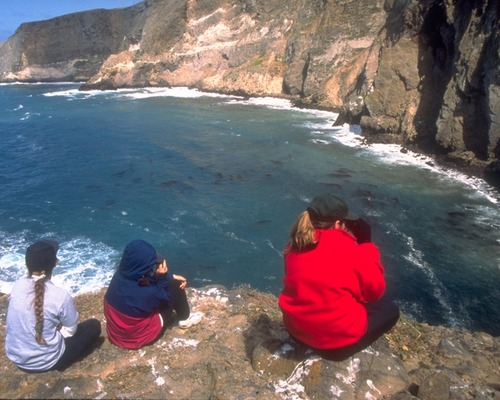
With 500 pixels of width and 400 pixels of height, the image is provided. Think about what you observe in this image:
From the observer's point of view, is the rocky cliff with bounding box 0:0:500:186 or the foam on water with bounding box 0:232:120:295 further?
the rocky cliff with bounding box 0:0:500:186

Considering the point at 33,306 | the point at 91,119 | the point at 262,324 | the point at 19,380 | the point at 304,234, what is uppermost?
the point at 304,234

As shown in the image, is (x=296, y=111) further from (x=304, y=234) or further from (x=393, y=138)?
(x=304, y=234)

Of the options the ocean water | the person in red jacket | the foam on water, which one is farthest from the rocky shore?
the foam on water

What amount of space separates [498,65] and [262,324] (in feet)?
75.9

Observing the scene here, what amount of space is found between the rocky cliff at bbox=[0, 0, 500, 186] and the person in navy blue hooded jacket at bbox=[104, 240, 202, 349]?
2357 cm

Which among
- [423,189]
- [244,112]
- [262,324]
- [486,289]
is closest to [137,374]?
[262,324]

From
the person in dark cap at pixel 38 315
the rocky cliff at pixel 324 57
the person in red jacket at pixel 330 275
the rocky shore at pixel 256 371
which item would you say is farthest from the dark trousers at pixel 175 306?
the rocky cliff at pixel 324 57

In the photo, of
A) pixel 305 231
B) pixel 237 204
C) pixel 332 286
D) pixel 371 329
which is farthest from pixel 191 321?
pixel 237 204

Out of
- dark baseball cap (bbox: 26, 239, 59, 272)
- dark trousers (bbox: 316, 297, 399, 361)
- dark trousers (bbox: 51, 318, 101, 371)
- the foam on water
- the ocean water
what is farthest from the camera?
the ocean water

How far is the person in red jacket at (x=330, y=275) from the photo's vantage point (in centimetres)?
450

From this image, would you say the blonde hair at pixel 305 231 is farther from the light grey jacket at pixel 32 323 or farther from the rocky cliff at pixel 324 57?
the rocky cliff at pixel 324 57

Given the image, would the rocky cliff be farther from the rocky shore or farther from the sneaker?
the sneaker

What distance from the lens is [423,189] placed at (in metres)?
22.8

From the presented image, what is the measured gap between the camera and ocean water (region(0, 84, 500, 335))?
→ 15227 millimetres
